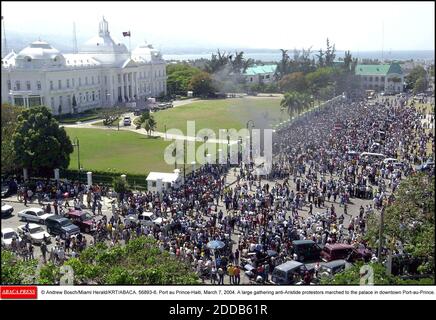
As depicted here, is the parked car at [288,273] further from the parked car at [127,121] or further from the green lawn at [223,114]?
the parked car at [127,121]

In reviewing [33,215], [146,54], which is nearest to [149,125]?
[33,215]

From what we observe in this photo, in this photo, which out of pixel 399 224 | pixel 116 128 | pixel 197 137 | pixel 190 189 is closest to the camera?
pixel 399 224

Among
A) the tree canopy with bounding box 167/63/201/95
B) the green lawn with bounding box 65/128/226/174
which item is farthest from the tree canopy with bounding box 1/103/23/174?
the tree canopy with bounding box 167/63/201/95

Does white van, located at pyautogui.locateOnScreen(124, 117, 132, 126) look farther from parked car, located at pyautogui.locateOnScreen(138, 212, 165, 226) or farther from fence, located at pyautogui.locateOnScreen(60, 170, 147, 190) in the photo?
parked car, located at pyautogui.locateOnScreen(138, 212, 165, 226)

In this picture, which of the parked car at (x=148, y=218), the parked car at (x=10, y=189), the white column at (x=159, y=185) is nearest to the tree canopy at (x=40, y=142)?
the parked car at (x=10, y=189)

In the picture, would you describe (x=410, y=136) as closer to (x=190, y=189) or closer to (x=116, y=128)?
(x=190, y=189)
